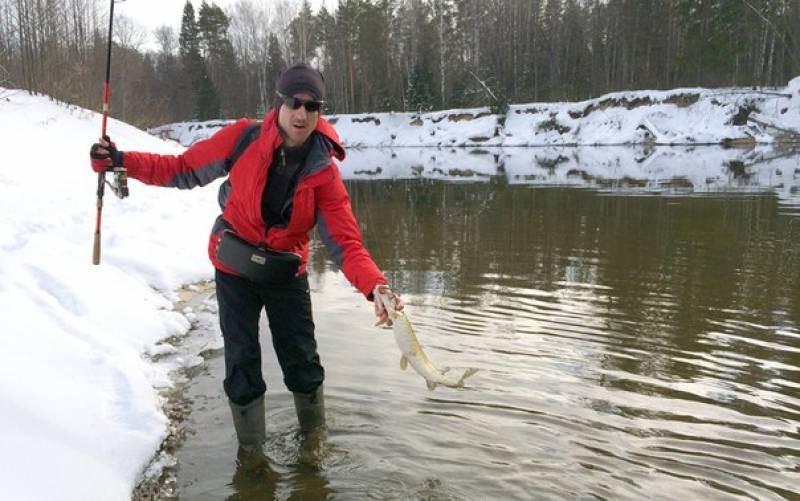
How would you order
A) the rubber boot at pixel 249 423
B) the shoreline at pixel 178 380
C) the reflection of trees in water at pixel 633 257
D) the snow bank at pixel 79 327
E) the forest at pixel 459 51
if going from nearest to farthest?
the snow bank at pixel 79 327 < the shoreline at pixel 178 380 < the rubber boot at pixel 249 423 < the reflection of trees in water at pixel 633 257 < the forest at pixel 459 51

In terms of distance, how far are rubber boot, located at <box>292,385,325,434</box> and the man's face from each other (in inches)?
67.3

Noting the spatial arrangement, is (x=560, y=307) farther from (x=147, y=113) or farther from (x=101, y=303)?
(x=147, y=113)

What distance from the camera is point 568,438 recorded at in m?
4.02

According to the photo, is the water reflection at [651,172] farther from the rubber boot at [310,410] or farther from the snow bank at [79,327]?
the snow bank at [79,327]

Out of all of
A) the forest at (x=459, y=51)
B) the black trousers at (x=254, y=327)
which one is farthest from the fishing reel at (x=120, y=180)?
the forest at (x=459, y=51)

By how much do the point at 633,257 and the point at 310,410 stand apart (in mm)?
7047

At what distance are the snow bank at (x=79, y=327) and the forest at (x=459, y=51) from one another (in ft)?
78.2

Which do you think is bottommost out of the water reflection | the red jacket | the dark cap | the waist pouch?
the waist pouch

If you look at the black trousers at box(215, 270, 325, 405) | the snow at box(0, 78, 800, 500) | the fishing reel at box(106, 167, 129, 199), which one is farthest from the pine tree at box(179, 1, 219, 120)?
the black trousers at box(215, 270, 325, 405)

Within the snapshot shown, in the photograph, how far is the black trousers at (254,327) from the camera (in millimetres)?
3594

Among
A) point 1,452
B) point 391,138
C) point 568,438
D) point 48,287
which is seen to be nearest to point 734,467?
point 568,438

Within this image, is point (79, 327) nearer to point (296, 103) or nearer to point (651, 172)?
A: point (296, 103)

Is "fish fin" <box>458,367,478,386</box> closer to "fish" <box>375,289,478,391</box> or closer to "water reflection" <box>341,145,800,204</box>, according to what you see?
"fish" <box>375,289,478,391</box>

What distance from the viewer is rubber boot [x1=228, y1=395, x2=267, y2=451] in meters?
3.76
